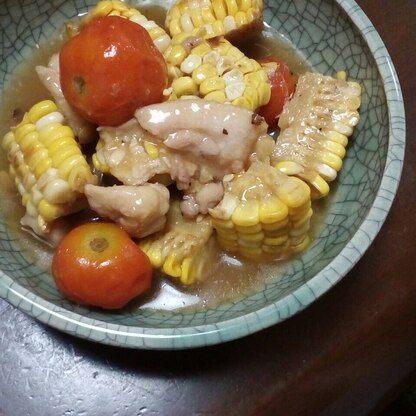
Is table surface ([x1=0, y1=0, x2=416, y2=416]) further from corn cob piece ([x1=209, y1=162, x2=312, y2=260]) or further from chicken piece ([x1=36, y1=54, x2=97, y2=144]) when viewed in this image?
chicken piece ([x1=36, y1=54, x2=97, y2=144])

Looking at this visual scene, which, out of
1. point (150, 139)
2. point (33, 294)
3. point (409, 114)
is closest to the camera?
point (33, 294)

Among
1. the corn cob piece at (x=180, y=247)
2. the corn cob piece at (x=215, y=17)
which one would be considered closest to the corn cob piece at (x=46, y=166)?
the corn cob piece at (x=180, y=247)

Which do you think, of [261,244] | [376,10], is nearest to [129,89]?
[261,244]

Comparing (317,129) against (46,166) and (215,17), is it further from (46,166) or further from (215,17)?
(46,166)

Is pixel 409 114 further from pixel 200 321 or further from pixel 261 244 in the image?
pixel 200 321

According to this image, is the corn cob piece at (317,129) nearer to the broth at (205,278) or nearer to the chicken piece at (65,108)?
the broth at (205,278)

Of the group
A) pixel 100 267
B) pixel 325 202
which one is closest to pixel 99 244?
pixel 100 267

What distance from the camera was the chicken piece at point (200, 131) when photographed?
90 centimetres

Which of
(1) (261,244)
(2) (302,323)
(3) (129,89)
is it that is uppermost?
(3) (129,89)

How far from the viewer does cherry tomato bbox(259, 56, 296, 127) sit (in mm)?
1031

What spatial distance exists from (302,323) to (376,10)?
621mm

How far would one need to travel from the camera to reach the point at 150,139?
926mm

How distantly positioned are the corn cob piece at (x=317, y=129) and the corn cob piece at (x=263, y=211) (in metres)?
0.05

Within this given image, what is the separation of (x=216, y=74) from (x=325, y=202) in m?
0.26
